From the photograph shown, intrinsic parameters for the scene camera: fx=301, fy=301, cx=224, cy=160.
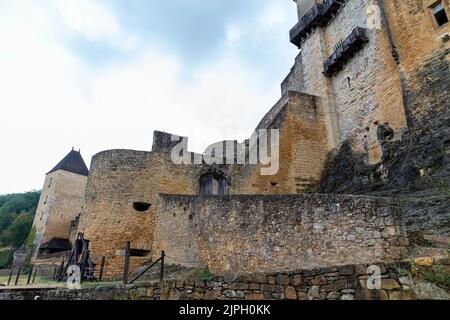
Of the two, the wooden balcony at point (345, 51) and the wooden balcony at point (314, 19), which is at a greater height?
the wooden balcony at point (314, 19)

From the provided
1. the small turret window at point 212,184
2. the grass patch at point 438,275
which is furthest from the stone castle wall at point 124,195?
the grass patch at point 438,275

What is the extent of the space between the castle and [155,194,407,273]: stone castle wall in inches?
0.8

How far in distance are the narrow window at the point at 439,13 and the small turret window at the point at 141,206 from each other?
11477 mm

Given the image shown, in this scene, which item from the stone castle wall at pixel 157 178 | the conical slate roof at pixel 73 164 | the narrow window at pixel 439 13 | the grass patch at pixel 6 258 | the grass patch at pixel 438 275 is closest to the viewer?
the grass patch at pixel 438 275

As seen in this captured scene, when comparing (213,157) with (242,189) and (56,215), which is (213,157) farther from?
(56,215)

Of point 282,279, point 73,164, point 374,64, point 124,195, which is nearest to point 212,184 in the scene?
point 124,195

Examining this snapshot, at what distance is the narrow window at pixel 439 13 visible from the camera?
9.55 meters

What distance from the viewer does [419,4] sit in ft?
33.1

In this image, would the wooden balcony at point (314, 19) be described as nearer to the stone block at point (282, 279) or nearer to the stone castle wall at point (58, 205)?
the stone block at point (282, 279)

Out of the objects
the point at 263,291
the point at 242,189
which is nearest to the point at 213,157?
the point at 242,189

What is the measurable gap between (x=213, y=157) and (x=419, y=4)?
29.6 ft

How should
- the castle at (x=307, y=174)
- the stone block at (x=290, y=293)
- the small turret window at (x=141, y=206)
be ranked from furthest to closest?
the small turret window at (x=141, y=206), the castle at (x=307, y=174), the stone block at (x=290, y=293)

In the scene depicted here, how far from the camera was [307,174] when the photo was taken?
39.8ft

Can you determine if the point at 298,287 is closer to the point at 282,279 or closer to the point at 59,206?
the point at 282,279
